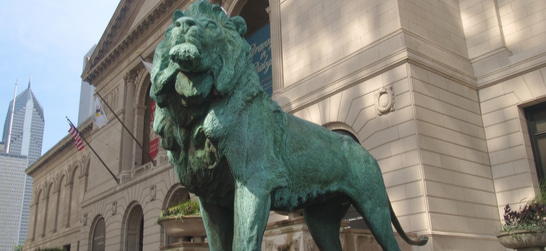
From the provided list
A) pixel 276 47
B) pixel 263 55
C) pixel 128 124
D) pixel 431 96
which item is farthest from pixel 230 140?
pixel 128 124

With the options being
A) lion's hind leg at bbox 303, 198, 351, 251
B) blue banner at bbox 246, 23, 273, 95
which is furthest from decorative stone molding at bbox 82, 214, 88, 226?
lion's hind leg at bbox 303, 198, 351, 251

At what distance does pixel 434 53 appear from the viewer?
14461mm

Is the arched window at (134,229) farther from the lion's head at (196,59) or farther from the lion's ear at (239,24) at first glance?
the lion's head at (196,59)

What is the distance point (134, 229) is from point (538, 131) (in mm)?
24557

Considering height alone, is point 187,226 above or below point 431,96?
below

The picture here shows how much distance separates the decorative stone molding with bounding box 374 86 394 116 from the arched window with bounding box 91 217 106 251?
82.3ft

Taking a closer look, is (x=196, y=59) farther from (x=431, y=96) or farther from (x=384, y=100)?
(x=431, y=96)

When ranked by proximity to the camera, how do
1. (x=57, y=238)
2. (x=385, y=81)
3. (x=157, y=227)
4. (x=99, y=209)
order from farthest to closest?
1. (x=57, y=238)
2. (x=99, y=209)
3. (x=157, y=227)
4. (x=385, y=81)

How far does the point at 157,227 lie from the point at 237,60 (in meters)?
24.4

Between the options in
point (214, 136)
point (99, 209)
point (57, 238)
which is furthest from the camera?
point (57, 238)

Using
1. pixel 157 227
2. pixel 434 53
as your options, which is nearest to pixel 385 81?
pixel 434 53

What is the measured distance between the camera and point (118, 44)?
117ft

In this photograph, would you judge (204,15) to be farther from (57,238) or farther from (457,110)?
(57,238)

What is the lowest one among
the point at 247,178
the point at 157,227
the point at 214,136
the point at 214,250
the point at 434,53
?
the point at 214,250
